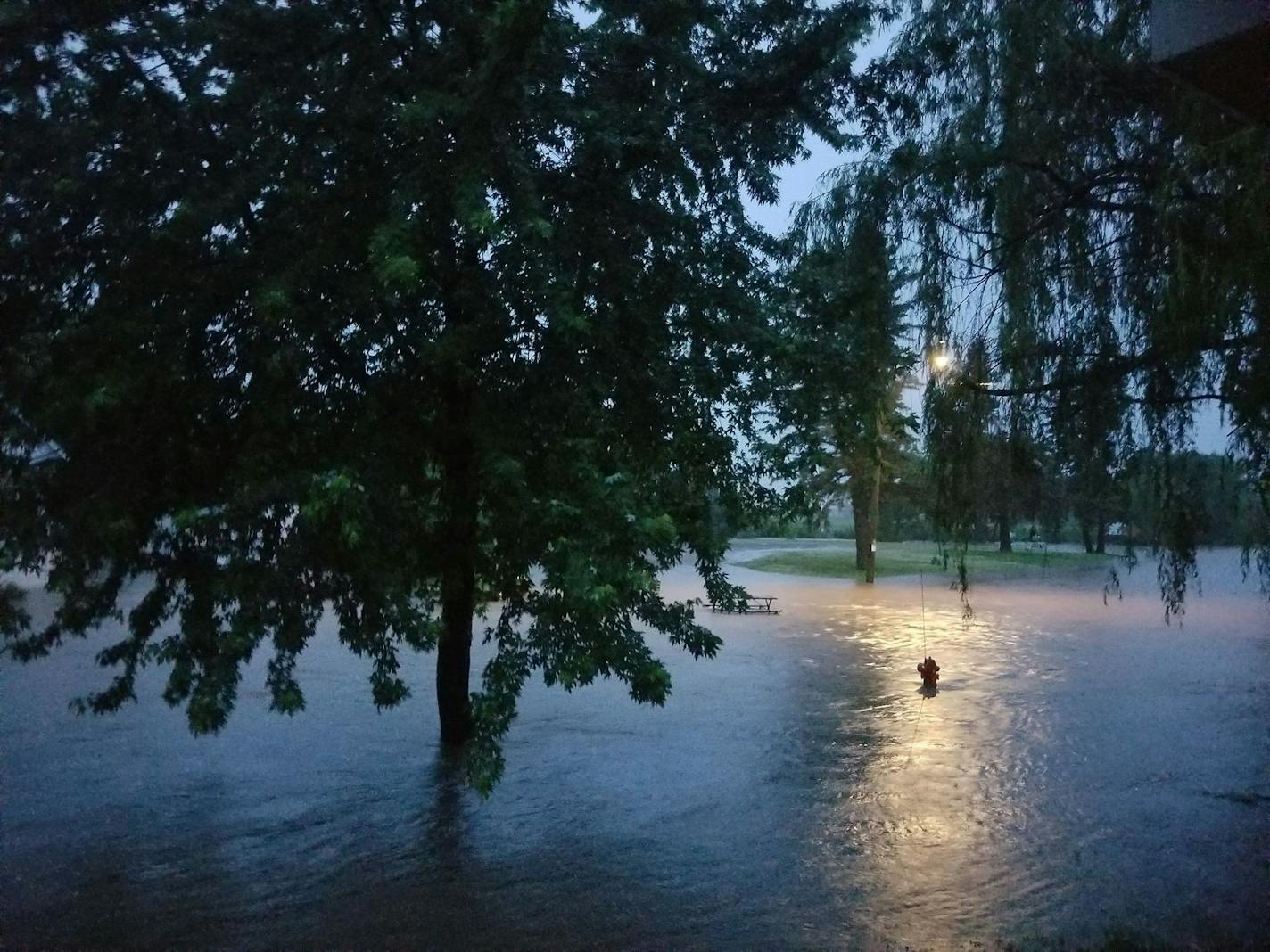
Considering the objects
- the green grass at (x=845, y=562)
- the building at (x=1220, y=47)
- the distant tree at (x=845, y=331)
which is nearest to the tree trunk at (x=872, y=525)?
the green grass at (x=845, y=562)

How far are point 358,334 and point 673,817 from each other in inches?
211

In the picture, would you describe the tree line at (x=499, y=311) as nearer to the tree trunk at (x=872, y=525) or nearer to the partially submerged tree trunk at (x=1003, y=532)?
the partially submerged tree trunk at (x=1003, y=532)

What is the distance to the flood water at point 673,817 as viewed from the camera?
795cm

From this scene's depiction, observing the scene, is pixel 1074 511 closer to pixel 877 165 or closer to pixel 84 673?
pixel 877 165

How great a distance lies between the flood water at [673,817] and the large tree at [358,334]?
1.63 meters

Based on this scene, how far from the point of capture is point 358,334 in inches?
313

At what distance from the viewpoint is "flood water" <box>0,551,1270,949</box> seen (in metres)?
7.95

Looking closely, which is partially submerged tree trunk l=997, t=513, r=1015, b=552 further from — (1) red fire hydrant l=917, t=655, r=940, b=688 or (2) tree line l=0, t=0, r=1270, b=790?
(1) red fire hydrant l=917, t=655, r=940, b=688

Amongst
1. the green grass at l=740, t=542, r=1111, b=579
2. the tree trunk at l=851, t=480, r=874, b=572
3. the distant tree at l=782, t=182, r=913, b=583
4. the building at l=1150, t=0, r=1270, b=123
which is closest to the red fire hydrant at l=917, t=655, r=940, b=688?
the distant tree at l=782, t=182, r=913, b=583

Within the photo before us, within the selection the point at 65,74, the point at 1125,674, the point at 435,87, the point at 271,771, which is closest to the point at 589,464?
the point at 435,87

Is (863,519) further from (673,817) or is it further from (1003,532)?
(1003,532)

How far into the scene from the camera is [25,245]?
7.88 m

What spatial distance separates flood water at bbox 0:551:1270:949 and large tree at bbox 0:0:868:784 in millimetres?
1631

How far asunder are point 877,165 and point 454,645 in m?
5.79
